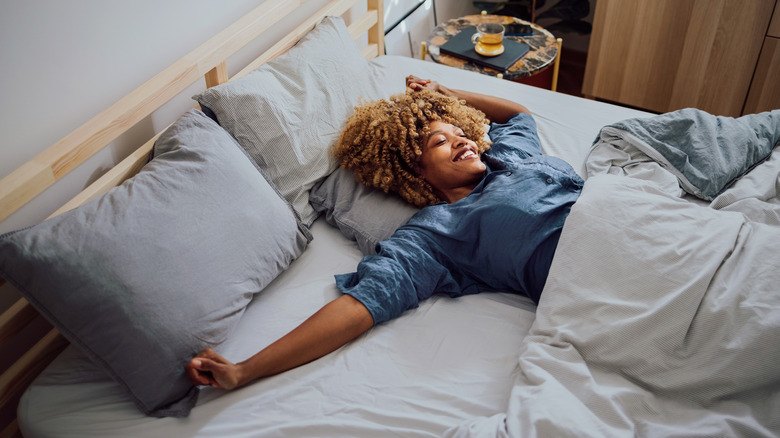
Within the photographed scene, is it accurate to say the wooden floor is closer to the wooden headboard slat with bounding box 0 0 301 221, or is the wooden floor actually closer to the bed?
the bed

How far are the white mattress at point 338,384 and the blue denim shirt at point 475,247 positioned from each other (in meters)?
0.04

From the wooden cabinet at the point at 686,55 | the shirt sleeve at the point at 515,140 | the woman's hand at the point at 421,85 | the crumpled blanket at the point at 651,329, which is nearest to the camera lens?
the crumpled blanket at the point at 651,329

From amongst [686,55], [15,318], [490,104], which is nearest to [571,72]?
[686,55]

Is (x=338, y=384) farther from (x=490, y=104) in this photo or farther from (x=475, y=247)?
(x=490, y=104)

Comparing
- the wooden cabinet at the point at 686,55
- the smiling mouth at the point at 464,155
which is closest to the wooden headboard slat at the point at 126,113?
the smiling mouth at the point at 464,155

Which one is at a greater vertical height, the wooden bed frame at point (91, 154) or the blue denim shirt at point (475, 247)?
the wooden bed frame at point (91, 154)

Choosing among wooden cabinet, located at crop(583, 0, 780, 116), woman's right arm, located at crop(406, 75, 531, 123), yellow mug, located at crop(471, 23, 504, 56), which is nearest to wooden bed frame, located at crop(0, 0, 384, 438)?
woman's right arm, located at crop(406, 75, 531, 123)

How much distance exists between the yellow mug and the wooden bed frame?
83cm

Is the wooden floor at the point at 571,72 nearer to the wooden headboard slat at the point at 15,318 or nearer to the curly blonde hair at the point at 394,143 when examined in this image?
the curly blonde hair at the point at 394,143

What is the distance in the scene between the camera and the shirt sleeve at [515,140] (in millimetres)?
1561

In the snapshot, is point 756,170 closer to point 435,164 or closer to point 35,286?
point 435,164

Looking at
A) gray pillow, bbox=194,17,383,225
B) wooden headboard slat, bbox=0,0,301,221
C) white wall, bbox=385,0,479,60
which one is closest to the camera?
wooden headboard slat, bbox=0,0,301,221

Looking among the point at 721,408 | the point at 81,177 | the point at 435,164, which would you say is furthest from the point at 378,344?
the point at 81,177

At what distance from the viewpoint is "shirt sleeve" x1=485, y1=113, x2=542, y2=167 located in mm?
1561
